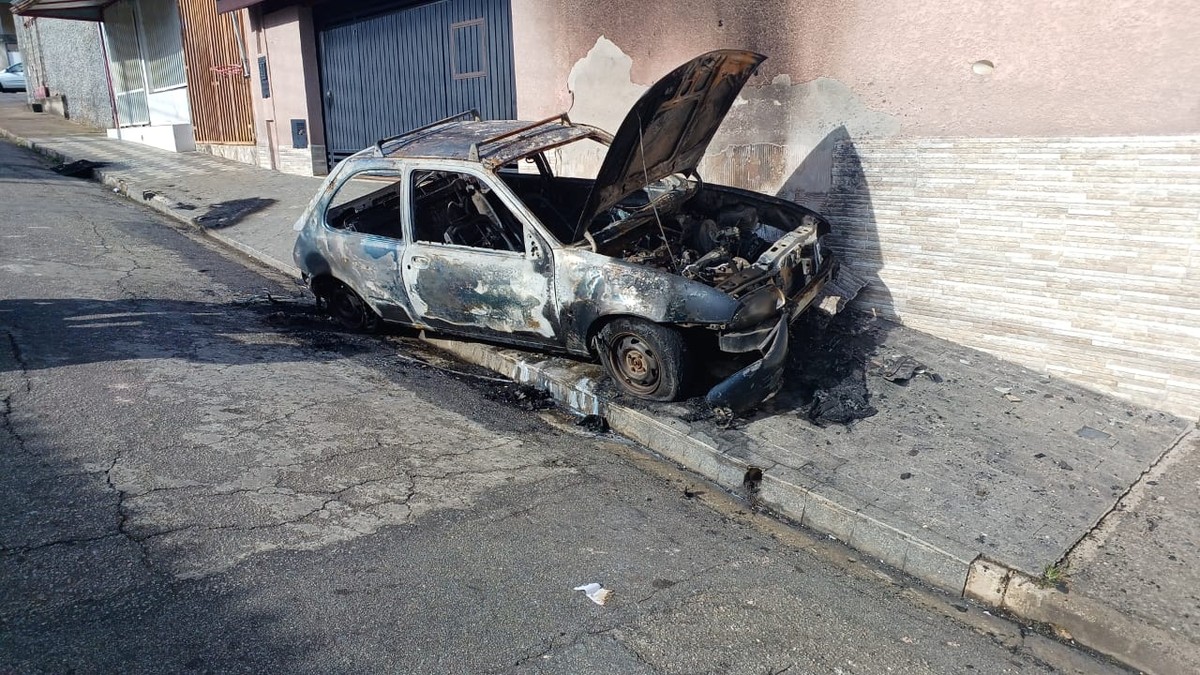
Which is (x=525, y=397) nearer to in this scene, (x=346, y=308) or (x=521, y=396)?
(x=521, y=396)

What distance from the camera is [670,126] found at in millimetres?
5215

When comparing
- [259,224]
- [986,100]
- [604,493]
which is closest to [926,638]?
[604,493]

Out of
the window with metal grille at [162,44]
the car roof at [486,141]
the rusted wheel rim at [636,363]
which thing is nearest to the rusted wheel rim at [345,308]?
the car roof at [486,141]

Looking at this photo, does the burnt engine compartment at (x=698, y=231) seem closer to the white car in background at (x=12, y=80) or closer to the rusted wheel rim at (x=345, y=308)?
the rusted wheel rim at (x=345, y=308)

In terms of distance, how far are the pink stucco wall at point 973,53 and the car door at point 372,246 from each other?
3.05 m

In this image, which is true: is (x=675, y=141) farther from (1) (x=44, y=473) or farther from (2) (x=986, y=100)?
(1) (x=44, y=473)

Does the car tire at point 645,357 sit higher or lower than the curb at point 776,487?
higher

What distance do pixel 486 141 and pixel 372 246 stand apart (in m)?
1.22

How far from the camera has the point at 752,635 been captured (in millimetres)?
3020

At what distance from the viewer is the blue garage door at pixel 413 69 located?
9875mm

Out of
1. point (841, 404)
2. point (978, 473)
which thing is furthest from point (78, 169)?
point (978, 473)

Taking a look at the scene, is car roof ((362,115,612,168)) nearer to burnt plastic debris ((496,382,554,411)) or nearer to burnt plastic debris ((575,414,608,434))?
burnt plastic debris ((496,382,554,411))

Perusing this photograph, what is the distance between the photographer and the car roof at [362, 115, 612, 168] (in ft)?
17.6

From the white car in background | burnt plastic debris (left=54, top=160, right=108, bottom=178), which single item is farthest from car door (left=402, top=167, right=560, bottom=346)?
the white car in background
